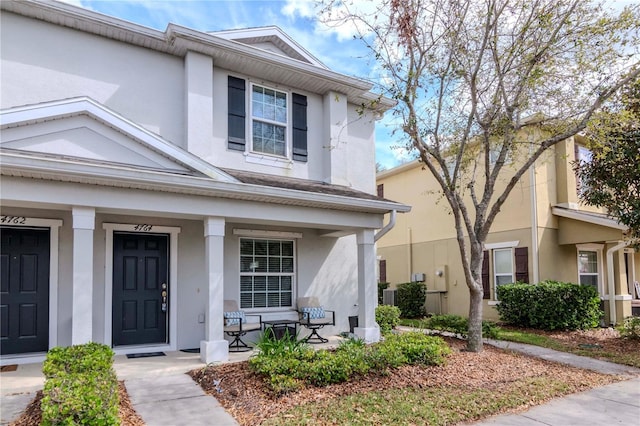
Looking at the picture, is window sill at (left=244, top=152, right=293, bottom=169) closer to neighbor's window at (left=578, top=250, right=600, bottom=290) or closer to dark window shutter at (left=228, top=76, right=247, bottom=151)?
dark window shutter at (left=228, top=76, right=247, bottom=151)

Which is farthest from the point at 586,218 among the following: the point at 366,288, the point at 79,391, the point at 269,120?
the point at 79,391

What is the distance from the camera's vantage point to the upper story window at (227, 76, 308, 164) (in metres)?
9.51

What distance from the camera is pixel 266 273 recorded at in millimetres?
9922

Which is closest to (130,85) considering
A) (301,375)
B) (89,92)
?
(89,92)

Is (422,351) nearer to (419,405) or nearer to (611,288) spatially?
(419,405)

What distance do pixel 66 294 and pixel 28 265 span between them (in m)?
0.77

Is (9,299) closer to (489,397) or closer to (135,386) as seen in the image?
(135,386)

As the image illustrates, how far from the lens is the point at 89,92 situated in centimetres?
809

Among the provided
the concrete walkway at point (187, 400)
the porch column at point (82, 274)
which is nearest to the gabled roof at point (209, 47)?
the porch column at point (82, 274)

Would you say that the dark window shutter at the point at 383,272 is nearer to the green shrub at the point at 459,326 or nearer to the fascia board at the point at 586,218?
the fascia board at the point at 586,218

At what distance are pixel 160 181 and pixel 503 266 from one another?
11.3 m

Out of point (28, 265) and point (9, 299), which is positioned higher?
point (28, 265)

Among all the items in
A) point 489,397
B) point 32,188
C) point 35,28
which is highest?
point 35,28

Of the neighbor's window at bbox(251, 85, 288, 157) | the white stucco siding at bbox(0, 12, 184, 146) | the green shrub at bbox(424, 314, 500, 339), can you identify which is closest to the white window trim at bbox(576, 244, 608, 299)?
the green shrub at bbox(424, 314, 500, 339)
